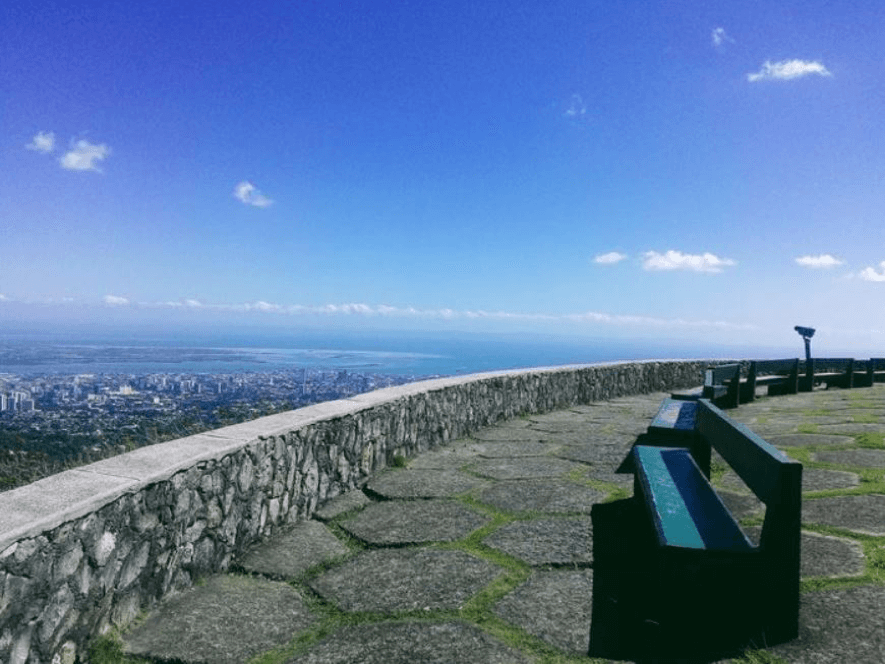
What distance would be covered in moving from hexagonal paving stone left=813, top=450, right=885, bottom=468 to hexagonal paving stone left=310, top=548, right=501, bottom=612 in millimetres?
3686

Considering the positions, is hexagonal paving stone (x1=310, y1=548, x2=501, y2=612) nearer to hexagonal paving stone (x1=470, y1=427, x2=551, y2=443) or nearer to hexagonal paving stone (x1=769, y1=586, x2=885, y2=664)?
hexagonal paving stone (x1=769, y1=586, x2=885, y2=664)

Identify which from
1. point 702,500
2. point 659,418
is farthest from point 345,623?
point 659,418

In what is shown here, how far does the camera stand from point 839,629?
7.62 ft

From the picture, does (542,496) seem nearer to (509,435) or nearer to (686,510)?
(686,510)

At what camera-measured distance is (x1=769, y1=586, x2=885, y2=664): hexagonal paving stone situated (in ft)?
7.06

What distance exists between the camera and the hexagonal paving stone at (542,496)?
4.03 meters

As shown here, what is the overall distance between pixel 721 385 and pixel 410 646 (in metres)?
8.55

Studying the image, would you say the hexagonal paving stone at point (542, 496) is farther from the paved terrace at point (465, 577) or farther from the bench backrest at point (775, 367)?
the bench backrest at point (775, 367)

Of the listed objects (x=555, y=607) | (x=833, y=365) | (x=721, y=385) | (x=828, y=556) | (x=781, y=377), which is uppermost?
(x=833, y=365)

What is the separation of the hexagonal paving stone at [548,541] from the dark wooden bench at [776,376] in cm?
836

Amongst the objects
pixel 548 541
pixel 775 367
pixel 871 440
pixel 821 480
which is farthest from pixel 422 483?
pixel 775 367

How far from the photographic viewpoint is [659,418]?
4.96 meters

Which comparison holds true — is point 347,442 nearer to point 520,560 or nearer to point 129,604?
point 520,560

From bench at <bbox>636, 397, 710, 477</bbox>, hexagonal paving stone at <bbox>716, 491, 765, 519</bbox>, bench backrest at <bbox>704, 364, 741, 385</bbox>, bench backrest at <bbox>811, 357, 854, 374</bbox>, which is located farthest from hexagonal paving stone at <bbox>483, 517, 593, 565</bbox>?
bench backrest at <bbox>811, 357, 854, 374</bbox>
